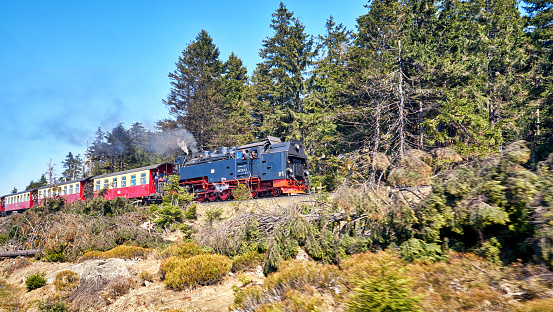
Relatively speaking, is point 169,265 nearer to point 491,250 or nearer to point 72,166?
point 491,250

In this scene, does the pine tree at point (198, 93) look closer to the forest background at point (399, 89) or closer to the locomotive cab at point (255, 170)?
the forest background at point (399, 89)

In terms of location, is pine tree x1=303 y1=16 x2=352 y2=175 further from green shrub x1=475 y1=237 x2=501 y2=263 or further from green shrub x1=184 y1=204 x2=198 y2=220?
green shrub x1=475 y1=237 x2=501 y2=263

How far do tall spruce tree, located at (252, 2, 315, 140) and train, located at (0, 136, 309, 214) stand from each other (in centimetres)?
1007

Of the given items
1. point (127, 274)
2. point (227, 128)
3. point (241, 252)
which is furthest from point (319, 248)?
point (227, 128)

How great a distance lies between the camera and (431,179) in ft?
34.3

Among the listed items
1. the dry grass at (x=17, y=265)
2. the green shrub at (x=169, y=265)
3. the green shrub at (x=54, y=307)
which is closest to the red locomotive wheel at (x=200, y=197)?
the dry grass at (x=17, y=265)

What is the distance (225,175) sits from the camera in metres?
22.2

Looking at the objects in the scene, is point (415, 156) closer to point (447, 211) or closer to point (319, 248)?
point (447, 211)

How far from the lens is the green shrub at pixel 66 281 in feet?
38.3

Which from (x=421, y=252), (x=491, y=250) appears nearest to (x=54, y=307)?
(x=421, y=252)

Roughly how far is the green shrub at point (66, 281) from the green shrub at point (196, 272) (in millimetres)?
3549

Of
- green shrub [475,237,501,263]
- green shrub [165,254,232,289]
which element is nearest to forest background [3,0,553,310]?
green shrub [475,237,501,263]

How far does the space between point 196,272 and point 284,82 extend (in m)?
26.1

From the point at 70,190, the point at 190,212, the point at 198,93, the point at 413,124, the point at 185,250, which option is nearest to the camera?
the point at 185,250
